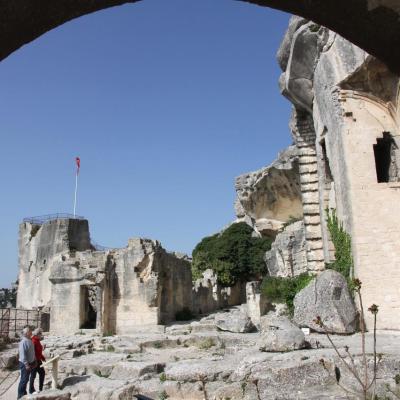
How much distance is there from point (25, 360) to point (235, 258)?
32.0m

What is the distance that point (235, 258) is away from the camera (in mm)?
39312

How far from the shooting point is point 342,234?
12.6 meters

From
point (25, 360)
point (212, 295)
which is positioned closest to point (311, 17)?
point (25, 360)

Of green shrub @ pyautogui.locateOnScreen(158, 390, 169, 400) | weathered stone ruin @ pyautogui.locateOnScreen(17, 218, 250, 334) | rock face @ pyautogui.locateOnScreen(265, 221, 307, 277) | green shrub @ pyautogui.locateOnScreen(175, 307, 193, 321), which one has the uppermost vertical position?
rock face @ pyautogui.locateOnScreen(265, 221, 307, 277)

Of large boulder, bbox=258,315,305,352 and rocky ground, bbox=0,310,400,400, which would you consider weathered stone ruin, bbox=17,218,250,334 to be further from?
large boulder, bbox=258,315,305,352

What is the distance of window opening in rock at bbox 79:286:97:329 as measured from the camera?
18.2 metres

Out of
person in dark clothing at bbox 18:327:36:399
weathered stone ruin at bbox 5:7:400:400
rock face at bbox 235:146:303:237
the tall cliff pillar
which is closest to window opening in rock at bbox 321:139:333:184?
weathered stone ruin at bbox 5:7:400:400

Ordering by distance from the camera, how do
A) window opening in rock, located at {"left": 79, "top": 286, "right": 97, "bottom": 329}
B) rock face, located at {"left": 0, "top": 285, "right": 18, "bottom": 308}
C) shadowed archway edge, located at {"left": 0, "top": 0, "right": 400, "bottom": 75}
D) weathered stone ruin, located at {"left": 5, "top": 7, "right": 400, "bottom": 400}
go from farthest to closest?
rock face, located at {"left": 0, "top": 285, "right": 18, "bottom": 308}, window opening in rock, located at {"left": 79, "top": 286, "right": 97, "bottom": 329}, weathered stone ruin, located at {"left": 5, "top": 7, "right": 400, "bottom": 400}, shadowed archway edge, located at {"left": 0, "top": 0, "right": 400, "bottom": 75}

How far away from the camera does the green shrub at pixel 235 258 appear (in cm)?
3812

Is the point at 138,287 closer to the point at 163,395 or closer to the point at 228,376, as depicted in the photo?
the point at 163,395

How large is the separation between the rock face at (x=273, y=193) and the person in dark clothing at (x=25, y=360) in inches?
973

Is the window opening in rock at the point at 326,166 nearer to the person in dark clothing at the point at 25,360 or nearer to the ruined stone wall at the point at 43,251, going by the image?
the person in dark clothing at the point at 25,360

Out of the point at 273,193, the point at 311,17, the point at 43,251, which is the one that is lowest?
the point at 311,17

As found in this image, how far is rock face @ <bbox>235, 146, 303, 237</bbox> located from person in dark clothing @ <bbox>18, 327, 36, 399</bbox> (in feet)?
81.1
